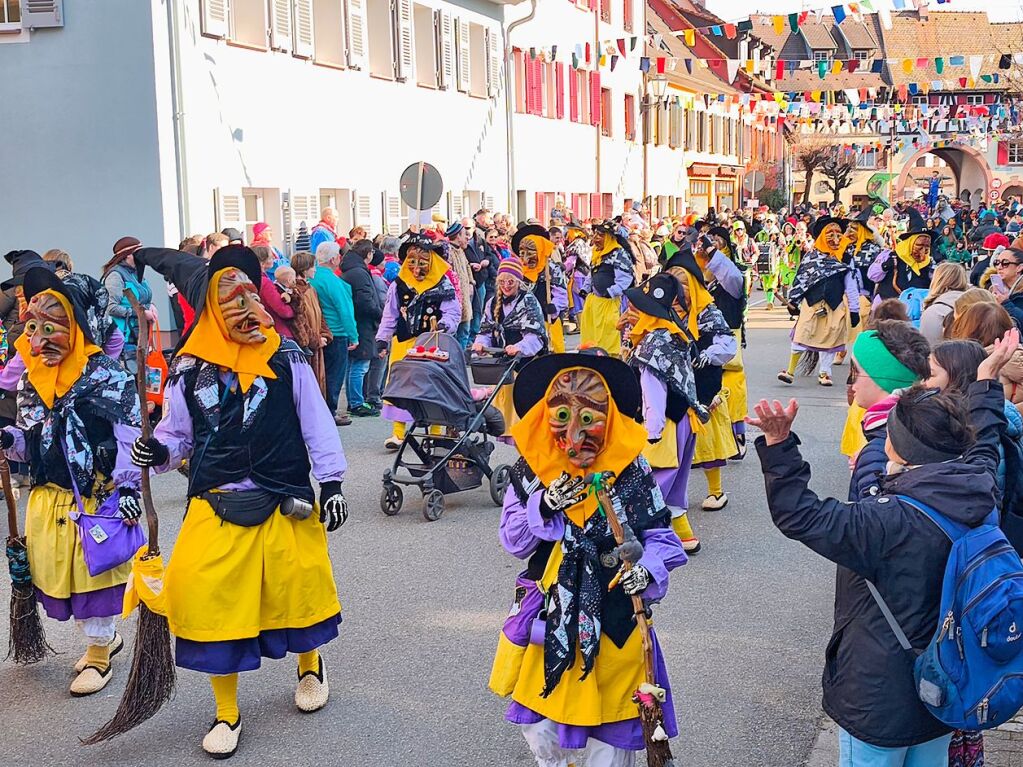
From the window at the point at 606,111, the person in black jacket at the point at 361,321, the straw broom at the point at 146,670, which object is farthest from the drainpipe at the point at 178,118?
the window at the point at 606,111

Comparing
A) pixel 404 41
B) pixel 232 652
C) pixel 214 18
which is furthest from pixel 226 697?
pixel 404 41

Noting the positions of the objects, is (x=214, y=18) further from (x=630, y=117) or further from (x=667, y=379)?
(x=630, y=117)

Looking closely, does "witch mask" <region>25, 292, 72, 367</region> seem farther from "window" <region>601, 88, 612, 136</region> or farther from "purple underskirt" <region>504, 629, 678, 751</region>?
"window" <region>601, 88, 612, 136</region>

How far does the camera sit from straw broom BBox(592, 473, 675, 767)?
4008 mm

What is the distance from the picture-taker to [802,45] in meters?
74.8

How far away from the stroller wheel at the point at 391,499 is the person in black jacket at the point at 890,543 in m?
5.79

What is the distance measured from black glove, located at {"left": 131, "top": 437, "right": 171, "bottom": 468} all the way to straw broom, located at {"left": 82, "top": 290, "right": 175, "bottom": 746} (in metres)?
0.10

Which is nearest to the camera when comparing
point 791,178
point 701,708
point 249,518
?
point 249,518

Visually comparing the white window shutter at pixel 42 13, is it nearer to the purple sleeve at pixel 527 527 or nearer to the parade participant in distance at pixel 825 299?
the parade participant in distance at pixel 825 299

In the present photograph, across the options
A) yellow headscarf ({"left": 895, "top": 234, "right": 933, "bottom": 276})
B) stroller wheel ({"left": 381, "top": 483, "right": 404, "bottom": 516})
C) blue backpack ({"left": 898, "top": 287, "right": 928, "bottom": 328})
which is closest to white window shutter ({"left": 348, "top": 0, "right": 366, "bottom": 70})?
yellow headscarf ({"left": 895, "top": 234, "right": 933, "bottom": 276})

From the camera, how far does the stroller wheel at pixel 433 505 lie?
926 cm

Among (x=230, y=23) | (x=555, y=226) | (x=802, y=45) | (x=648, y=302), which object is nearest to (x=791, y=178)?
(x=802, y=45)

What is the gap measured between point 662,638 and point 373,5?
1721 centimetres

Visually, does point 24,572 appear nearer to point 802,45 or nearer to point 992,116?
point 992,116
